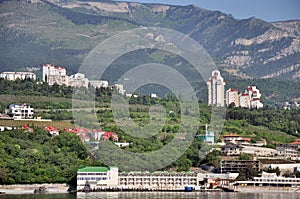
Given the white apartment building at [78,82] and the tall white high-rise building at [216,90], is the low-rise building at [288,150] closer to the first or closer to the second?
the white apartment building at [78,82]

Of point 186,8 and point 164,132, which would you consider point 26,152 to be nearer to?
point 164,132

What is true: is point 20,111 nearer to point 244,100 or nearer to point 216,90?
point 216,90

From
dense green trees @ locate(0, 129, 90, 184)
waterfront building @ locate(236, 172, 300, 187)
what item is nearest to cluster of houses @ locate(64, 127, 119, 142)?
dense green trees @ locate(0, 129, 90, 184)

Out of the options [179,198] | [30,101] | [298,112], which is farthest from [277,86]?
[179,198]

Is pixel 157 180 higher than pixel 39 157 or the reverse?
the reverse

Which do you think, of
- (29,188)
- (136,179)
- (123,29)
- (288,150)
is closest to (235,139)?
(288,150)

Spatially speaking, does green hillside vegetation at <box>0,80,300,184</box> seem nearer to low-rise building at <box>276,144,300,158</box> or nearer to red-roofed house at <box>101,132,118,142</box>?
red-roofed house at <box>101,132,118,142</box>
